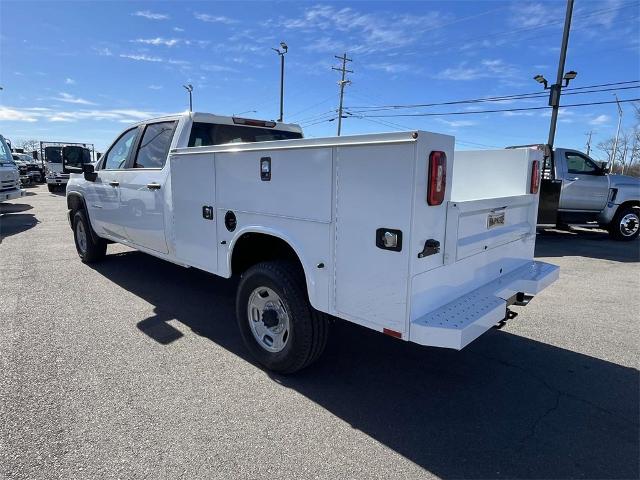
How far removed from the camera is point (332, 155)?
107 inches

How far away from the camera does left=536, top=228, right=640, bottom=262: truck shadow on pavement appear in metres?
9.11

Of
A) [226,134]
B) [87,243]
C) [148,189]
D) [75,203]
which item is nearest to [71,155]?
[75,203]

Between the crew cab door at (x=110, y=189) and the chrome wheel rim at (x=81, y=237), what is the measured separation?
645mm

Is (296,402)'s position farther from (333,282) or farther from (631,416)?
(631,416)

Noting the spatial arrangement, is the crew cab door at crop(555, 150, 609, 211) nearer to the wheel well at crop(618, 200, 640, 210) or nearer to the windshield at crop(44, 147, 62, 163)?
the wheel well at crop(618, 200, 640, 210)

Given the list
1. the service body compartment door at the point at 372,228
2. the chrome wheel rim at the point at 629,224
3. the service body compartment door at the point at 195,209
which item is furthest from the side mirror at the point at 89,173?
the chrome wheel rim at the point at 629,224

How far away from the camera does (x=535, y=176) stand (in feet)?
12.4

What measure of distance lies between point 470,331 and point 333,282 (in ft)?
2.97

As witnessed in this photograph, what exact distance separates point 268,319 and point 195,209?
53.2 inches

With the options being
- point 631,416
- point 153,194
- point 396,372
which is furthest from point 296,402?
point 153,194

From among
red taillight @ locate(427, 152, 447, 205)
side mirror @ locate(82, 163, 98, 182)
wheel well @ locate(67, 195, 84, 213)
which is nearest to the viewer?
red taillight @ locate(427, 152, 447, 205)

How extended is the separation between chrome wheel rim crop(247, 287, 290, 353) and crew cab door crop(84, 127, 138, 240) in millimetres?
2844

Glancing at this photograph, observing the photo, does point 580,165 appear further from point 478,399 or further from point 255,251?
point 255,251

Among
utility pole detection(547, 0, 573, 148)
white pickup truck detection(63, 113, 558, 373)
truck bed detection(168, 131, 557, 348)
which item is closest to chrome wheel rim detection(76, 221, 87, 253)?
white pickup truck detection(63, 113, 558, 373)
